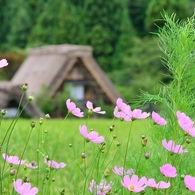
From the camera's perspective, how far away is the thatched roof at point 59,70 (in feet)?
54.6

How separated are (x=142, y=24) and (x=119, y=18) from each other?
2.01m

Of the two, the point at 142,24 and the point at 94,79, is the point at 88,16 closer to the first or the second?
the point at 142,24

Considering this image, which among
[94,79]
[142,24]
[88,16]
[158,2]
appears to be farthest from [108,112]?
[142,24]

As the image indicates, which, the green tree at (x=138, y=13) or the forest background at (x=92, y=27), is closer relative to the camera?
the forest background at (x=92, y=27)

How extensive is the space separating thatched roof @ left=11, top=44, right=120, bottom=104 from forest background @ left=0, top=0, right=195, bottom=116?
3931mm

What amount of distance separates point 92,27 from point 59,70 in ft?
27.8

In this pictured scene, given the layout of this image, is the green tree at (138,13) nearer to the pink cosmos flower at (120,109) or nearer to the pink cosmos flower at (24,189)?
the pink cosmos flower at (120,109)

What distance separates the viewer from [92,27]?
81.6ft

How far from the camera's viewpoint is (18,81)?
58.2 feet

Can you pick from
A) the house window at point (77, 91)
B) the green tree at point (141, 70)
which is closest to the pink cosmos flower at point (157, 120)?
the house window at point (77, 91)

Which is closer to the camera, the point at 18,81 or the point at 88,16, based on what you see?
the point at 18,81

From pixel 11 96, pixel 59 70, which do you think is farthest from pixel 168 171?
pixel 59 70

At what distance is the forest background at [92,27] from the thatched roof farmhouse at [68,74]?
11.8 feet

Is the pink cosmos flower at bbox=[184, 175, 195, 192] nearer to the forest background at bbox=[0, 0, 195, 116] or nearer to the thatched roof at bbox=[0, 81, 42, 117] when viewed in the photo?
the thatched roof at bbox=[0, 81, 42, 117]
